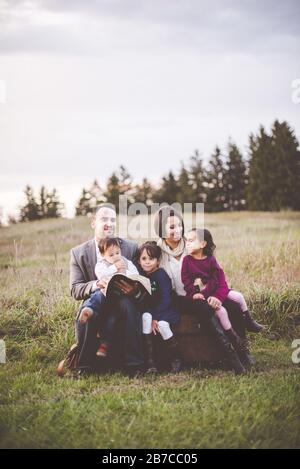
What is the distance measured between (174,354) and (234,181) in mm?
21649

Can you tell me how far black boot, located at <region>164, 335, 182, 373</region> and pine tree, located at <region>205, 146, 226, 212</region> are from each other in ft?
68.9

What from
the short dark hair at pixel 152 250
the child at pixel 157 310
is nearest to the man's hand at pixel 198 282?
the child at pixel 157 310

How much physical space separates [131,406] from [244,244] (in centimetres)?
530

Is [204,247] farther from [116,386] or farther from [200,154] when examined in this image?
[200,154]

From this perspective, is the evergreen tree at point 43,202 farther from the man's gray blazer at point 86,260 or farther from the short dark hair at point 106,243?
the short dark hair at point 106,243

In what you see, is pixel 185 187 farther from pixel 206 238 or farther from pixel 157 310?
pixel 157 310

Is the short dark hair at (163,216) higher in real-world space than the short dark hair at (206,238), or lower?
higher

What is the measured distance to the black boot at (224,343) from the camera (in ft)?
13.4

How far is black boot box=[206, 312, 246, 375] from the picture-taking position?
4.09 meters

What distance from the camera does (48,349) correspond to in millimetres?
4938

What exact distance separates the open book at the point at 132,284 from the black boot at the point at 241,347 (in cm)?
91

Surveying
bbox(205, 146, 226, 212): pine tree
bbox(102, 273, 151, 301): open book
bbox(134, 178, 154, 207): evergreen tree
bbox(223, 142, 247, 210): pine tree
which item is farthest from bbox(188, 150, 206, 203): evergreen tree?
bbox(102, 273, 151, 301): open book

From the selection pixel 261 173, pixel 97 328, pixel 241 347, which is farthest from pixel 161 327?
pixel 261 173

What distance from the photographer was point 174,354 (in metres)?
4.21
